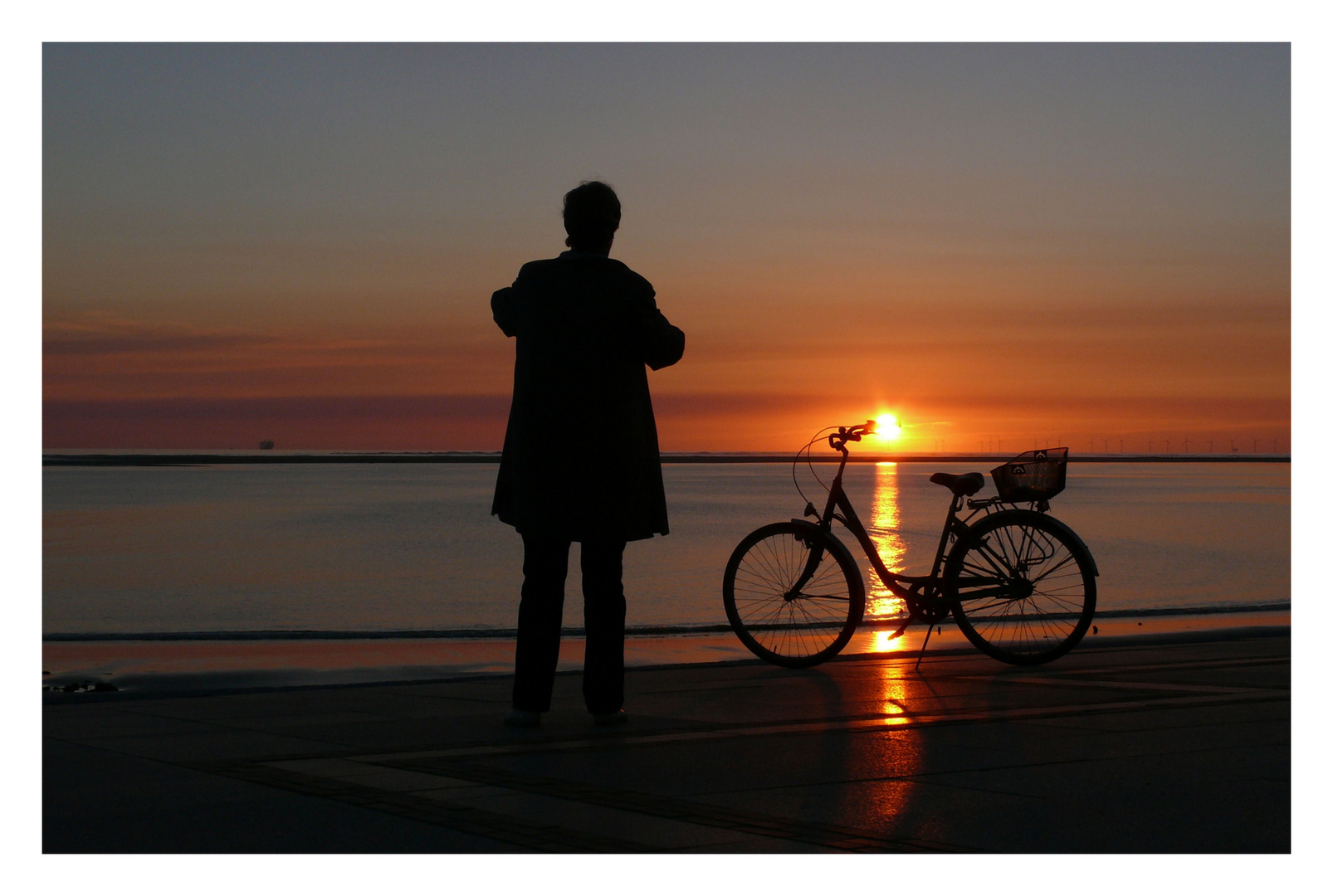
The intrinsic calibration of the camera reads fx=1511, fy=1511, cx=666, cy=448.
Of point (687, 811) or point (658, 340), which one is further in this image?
point (658, 340)

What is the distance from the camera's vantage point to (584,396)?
639 cm

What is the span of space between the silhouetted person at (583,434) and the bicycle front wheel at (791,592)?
2.26m

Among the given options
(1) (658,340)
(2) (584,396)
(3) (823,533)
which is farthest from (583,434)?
(3) (823,533)

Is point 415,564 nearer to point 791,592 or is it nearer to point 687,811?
point 791,592

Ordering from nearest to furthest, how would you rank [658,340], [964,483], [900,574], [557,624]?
[658,340], [557,624], [964,483], [900,574]

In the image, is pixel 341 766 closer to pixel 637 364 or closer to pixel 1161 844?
pixel 637 364

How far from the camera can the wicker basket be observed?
859 centimetres

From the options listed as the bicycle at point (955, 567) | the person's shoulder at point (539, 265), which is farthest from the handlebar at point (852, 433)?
the person's shoulder at point (539, 265)

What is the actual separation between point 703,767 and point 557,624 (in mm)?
1334

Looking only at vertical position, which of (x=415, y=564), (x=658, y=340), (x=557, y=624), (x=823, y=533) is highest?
(x=658, y=340)

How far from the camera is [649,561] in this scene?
21.3 metres

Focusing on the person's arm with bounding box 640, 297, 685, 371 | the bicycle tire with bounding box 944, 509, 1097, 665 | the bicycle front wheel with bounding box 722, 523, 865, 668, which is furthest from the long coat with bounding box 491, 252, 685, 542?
the bicycle tire with bounding box 944, 509, 1097, 665

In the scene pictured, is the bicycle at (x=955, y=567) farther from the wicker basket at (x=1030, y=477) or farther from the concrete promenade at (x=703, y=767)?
the concrete promenade at (x=703, y=767)

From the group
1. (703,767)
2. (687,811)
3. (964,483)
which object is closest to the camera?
(687,811)
